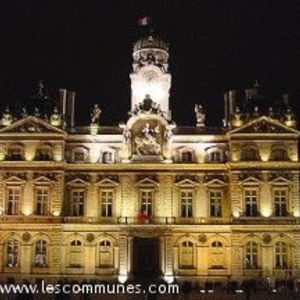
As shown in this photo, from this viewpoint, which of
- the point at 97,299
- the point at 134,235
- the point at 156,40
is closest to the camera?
the point at 97,299

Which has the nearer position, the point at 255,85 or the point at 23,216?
the point at 23,216

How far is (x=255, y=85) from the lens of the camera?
64812 mm

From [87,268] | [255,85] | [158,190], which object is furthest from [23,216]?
[255,85]

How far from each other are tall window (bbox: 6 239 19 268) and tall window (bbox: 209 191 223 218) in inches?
641

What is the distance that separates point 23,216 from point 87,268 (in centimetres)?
676

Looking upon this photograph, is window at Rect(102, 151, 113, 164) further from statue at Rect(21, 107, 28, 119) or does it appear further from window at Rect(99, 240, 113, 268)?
statue at Rect(21, 107, 28, 119)

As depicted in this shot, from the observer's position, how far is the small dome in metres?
64.0

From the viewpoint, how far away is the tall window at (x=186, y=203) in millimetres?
57438

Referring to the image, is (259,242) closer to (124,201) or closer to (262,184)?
(262,184)

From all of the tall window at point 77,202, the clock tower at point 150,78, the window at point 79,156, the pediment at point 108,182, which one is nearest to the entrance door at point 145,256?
the pediment at point 108,182

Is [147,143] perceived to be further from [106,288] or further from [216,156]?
[106,288]

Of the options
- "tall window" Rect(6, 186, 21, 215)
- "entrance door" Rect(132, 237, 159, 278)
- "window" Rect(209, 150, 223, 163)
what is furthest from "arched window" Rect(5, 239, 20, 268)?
"window" Rect(209, 150, 223, 163)

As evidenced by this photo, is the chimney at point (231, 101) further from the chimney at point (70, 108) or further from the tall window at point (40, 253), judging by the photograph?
the tall window at point (40, 253)

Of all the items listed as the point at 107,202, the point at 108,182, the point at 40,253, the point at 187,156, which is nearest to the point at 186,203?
the point at 187,156
